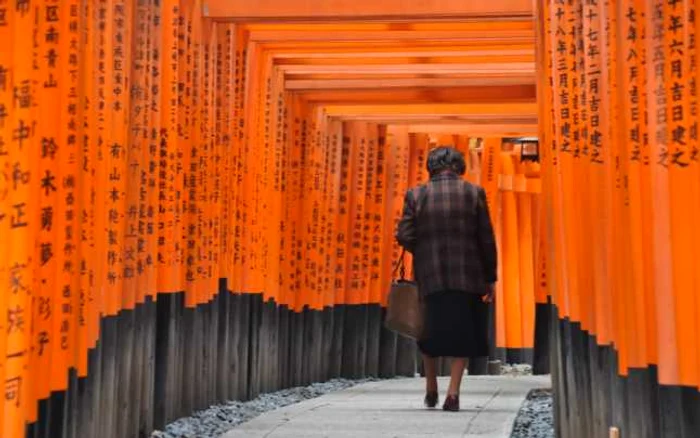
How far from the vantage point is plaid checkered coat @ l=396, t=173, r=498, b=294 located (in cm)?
833

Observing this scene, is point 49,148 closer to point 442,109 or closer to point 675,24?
point 675,24

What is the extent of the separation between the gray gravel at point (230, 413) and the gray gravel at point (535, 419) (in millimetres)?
1780

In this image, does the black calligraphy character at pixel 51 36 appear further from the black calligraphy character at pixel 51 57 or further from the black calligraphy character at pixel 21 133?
the black calligraphy character at pixel 21 133

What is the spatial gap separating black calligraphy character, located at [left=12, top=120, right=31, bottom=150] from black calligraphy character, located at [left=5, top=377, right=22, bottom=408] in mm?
Result: 751

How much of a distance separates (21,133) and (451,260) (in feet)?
14.6

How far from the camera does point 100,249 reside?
19.4ft

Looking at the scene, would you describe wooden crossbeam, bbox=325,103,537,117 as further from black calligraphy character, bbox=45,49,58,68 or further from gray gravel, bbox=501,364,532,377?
black calligraphy character, bbox=45,49,58,68

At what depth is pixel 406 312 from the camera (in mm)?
8477

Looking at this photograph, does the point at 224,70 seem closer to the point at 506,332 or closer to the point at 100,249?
the point at 100,249

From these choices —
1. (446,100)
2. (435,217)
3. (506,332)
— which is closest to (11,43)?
(435,217)

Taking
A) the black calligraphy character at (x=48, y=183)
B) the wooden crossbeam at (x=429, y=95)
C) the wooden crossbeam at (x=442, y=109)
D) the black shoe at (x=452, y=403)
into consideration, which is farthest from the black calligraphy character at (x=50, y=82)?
the wooden crossbeam at (x=442, y=109)

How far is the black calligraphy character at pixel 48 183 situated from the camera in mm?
4758

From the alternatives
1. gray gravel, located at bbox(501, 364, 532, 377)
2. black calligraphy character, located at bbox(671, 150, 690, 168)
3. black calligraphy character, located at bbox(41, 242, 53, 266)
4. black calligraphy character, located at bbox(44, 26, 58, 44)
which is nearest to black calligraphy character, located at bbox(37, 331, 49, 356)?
black calligraphy character, located at bbox(41, 242, 53, 266)

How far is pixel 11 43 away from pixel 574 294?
287 cm
